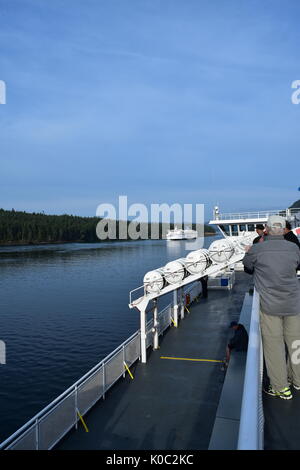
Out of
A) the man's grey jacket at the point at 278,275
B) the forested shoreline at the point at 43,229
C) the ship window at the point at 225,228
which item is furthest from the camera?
the forested shoreline at the point at 43,229

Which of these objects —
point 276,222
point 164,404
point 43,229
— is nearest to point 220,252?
point 164,404

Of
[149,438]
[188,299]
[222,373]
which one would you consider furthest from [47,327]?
[149,438]

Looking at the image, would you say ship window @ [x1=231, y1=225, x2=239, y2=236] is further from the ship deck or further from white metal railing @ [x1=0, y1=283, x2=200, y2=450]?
white metal railing @ [x1=0, y1=283, x2=200, y2=450]

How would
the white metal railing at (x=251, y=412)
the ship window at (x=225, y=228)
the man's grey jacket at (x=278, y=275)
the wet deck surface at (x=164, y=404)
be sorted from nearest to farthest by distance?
the white metal railing at (x=251, y=412), the man's grey jacket at (x=278, y=275), the wet deck surface at (x=164, y=404), the ship window at (x=225, y=228)

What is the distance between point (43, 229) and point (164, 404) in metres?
162

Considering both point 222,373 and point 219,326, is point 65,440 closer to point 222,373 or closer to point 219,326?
point 222,373

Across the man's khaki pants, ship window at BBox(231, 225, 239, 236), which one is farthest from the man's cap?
ship window at BBox(231, 225, 239, 236)

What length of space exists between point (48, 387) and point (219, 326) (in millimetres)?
10462

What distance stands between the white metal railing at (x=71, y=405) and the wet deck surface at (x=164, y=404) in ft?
0.91

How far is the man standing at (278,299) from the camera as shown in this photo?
4.08 meters

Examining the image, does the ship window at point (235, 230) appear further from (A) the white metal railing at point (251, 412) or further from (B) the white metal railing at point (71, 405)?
(A) the white metal railing at point (251, 412)

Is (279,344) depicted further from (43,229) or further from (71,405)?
(43,229)

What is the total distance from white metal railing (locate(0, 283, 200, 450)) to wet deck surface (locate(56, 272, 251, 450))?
28cm

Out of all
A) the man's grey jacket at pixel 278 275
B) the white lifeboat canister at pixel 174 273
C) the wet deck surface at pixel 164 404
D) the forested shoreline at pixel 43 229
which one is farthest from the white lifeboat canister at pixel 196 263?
the forested shoreline at pixel 43 229
